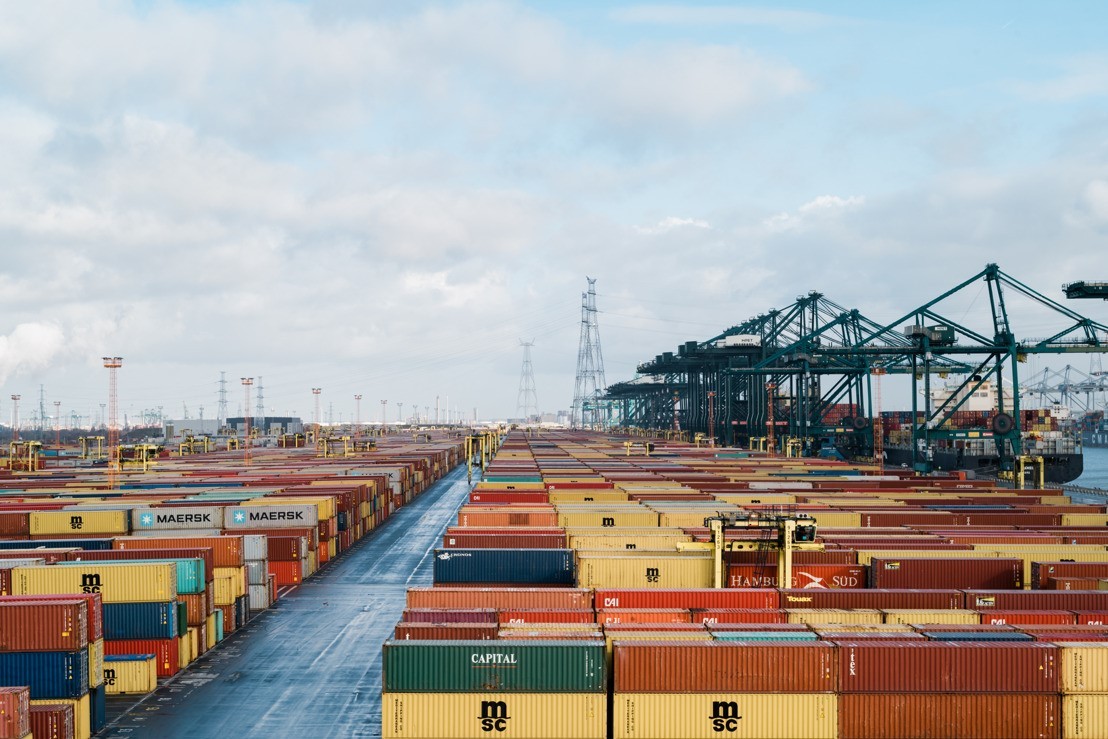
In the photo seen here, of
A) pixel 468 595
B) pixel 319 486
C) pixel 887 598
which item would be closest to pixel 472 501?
pixel 319 486

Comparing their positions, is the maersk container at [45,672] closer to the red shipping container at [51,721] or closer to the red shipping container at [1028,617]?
the red shipping container at [51,721]

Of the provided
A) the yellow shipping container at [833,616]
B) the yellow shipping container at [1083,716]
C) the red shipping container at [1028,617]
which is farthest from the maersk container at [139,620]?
the yellow shipping container at [1083,716]

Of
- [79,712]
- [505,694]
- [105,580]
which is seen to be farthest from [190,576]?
[505,694]

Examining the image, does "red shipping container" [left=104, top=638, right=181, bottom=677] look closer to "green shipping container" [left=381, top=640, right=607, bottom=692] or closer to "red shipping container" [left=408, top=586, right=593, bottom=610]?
"red shipping container" [left=408, top=586, right=593, bottom=610]

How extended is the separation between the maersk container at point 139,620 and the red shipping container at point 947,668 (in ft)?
66.4

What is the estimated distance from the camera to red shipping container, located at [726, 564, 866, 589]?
29625 mm

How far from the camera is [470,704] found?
19.4 meters

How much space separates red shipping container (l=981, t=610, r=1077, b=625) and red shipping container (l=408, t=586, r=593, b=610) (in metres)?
9.98

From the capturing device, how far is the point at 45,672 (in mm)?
23562

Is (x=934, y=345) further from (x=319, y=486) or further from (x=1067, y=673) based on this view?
(x=1067, y=673)

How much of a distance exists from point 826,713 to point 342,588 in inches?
1199

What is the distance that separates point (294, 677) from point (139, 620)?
501 centimetres

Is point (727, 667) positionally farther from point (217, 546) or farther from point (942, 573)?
point (217, 546)

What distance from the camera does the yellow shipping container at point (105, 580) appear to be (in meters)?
28.4
